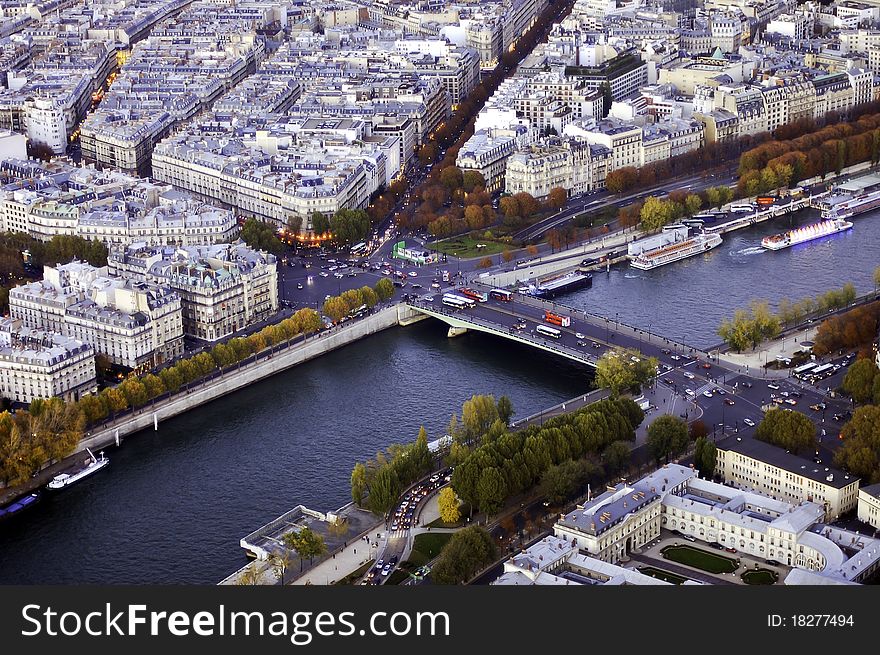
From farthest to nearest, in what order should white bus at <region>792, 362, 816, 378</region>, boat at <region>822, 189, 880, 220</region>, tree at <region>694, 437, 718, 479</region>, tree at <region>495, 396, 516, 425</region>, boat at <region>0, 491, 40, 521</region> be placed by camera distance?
1. boat at <region>822, 189, 880, 220</region>
2. white bus at <region>792, 362, 816, 378</region>
3. tree at <region>495, 396, 516, 425</region>
4. boat at <region>0, 491, 40, 521</region>
5. tree at <region>694, 437, 718, 479</region>

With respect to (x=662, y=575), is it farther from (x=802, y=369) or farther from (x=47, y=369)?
(x=47, y=369)

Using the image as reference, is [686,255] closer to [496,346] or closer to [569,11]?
[496,346]

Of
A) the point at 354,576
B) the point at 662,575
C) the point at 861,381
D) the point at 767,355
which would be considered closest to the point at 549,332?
the point at 767,355

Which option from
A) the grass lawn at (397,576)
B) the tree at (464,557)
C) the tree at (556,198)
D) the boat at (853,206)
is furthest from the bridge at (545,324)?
the boat at (853,206)

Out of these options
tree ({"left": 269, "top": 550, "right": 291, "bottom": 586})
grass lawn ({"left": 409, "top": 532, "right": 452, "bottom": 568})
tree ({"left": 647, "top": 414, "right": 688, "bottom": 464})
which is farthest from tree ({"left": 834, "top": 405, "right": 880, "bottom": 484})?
tree ({"left": 269, "top": 550, "right": 291, "bottom": 586})

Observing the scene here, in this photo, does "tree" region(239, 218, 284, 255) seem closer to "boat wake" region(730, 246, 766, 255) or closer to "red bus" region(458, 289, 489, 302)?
"red bus" region(458, 289, 489, 302)

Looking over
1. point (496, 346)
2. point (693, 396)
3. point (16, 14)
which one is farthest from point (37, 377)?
point (16, 14)
